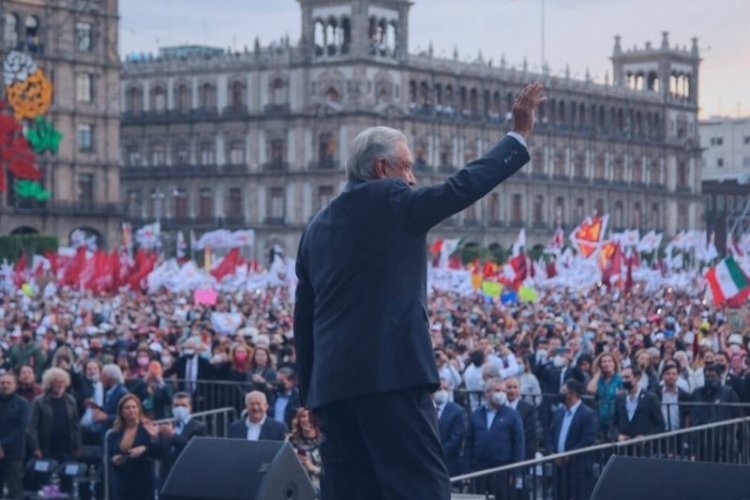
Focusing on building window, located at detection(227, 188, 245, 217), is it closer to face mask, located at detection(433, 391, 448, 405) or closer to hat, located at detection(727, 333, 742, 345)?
hat, located at detection(727, 333, 742, 345)

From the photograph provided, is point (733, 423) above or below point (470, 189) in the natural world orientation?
below

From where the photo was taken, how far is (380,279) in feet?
17.3

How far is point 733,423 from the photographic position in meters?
12.3

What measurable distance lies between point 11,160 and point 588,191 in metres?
44.2

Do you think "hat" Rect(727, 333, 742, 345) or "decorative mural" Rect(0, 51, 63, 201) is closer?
"hat" Rect(727, 333, 742, 345)

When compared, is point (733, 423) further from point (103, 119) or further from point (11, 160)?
point (103, 119)

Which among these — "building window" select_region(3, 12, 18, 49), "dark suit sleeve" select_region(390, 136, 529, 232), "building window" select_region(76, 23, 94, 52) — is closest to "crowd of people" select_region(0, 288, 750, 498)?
"dark suit sleeve" select_region(390, 136, 529, 232)

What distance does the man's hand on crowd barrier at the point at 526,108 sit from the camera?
515 centimetres

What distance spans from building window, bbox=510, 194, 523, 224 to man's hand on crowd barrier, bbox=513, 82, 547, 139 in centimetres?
8787

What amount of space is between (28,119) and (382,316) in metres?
68.0

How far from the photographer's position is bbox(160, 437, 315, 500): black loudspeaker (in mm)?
6543

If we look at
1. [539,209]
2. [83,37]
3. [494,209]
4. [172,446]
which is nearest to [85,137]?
[83,37]

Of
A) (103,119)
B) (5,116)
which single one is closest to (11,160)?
(5,116)

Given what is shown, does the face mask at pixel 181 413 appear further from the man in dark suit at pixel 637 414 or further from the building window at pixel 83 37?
the building window at pixel 83 37
